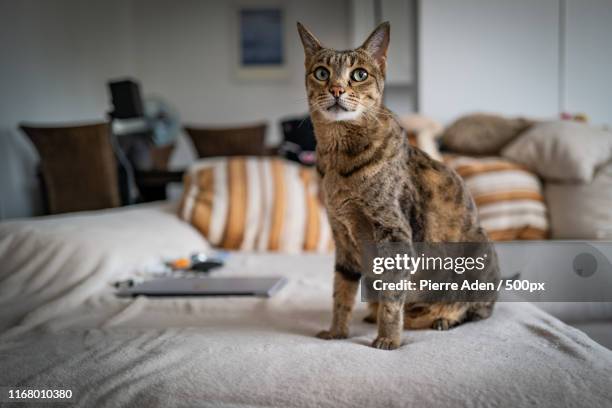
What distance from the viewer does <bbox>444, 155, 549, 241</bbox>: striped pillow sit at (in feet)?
6.57

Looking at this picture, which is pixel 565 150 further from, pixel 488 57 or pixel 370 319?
pixel 370 319

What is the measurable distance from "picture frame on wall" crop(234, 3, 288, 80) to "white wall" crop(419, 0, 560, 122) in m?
2.74

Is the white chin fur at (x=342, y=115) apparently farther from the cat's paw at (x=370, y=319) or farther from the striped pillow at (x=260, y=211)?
the striped pillow at (x=260, y=211)

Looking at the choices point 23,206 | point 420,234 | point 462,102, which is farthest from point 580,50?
point 23,206

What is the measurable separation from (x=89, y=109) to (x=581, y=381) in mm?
3682

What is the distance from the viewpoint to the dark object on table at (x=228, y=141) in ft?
9.54

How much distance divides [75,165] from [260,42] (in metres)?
2.78

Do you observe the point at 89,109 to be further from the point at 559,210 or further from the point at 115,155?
the point at 559,210

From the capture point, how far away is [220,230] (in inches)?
82.7

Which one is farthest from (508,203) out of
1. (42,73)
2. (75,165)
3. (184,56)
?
(184,56)

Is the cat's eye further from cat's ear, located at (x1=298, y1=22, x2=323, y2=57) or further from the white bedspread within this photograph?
the white bedspread

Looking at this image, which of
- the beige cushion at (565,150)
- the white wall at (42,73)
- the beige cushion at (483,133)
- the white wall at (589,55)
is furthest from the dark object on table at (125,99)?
the white wall at (589,55)

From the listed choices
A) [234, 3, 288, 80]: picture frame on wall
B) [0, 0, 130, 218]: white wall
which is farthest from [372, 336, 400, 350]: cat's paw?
[234, 3, 288, 80]: picture frame on wall

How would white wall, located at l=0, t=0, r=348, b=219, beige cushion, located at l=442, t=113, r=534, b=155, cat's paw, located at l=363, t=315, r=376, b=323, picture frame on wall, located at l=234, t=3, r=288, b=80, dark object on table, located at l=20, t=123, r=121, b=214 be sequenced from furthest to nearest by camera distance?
picture frame on wall, located at l=234, t=3, r=288, b=80 → white wall, located at l=0, t=0, r=348, b=219 → dark object on table, located at l=20, t=123, r=121, b=214 → beige cushion, located at l=442, t=113, r=534, b=155 → cat's paw, located at l=363, t=315, r=376, b=323
